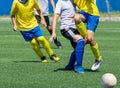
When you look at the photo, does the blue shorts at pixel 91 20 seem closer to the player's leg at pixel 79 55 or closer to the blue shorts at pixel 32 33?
the player's leg at pixel 79 55

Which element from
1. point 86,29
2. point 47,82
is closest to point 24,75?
Result: point 47,82

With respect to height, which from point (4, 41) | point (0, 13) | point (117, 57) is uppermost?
point (117, 57)

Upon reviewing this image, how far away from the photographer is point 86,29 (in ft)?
36.5

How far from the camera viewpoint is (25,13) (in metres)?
13.0

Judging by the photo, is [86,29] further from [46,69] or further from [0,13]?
[0,13]

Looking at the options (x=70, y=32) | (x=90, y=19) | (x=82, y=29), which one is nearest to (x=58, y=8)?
(x=70, y=32)

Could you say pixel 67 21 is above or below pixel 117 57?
above

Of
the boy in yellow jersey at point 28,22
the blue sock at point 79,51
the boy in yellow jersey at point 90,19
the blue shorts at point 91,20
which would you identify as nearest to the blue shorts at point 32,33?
the boy in yellow jersey at point 28,22

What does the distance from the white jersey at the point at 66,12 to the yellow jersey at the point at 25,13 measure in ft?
4.69

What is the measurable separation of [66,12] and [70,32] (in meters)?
0.67

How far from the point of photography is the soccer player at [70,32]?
10.6 m

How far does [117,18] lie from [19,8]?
2235 cm

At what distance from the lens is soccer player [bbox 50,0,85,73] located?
34.8ft

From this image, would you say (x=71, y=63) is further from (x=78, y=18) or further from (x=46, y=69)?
(x=78, y=18)
